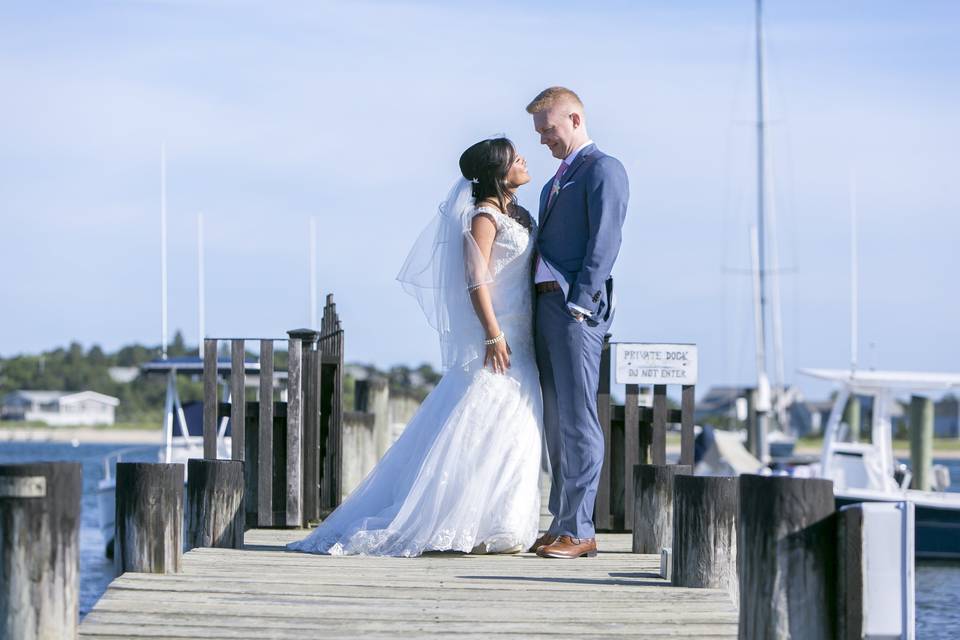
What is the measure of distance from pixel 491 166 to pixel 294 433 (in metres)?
2.30

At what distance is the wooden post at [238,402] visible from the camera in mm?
8484

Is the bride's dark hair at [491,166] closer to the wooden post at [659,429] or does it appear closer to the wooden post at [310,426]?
the wooden post at [310,426]

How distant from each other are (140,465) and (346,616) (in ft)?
3.79

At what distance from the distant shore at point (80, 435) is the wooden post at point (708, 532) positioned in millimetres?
96347

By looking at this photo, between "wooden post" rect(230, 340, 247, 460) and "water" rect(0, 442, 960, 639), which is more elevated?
"wooden post" rect(230, 340, 247, 460)

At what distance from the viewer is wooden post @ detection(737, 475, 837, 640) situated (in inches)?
177

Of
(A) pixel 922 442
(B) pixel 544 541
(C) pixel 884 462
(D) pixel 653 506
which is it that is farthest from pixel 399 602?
(A) pixel 922 442

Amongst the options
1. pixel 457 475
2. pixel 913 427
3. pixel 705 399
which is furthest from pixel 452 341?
pixel 705 399

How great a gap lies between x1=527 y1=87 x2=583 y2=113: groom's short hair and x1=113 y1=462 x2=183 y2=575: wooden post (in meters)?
2.41

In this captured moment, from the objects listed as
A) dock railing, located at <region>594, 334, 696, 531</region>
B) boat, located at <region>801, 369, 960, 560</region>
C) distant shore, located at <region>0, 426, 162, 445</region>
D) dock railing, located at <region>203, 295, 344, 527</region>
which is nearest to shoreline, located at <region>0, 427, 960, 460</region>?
distant shore, located at <region>0, 426, 162, 445</region>

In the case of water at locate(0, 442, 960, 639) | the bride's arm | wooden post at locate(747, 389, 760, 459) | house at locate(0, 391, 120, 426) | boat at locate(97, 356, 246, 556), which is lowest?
house at locate(0, 391, 120, 426)

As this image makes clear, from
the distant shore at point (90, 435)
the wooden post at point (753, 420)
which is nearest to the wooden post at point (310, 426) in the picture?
the wooden post at point (753, 420)

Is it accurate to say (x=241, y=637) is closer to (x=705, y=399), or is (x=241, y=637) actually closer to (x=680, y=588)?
(x=680, y=588)

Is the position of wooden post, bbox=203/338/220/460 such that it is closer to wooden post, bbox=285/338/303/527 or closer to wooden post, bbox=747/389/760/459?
wooden post, bbox=285/338/303/527
